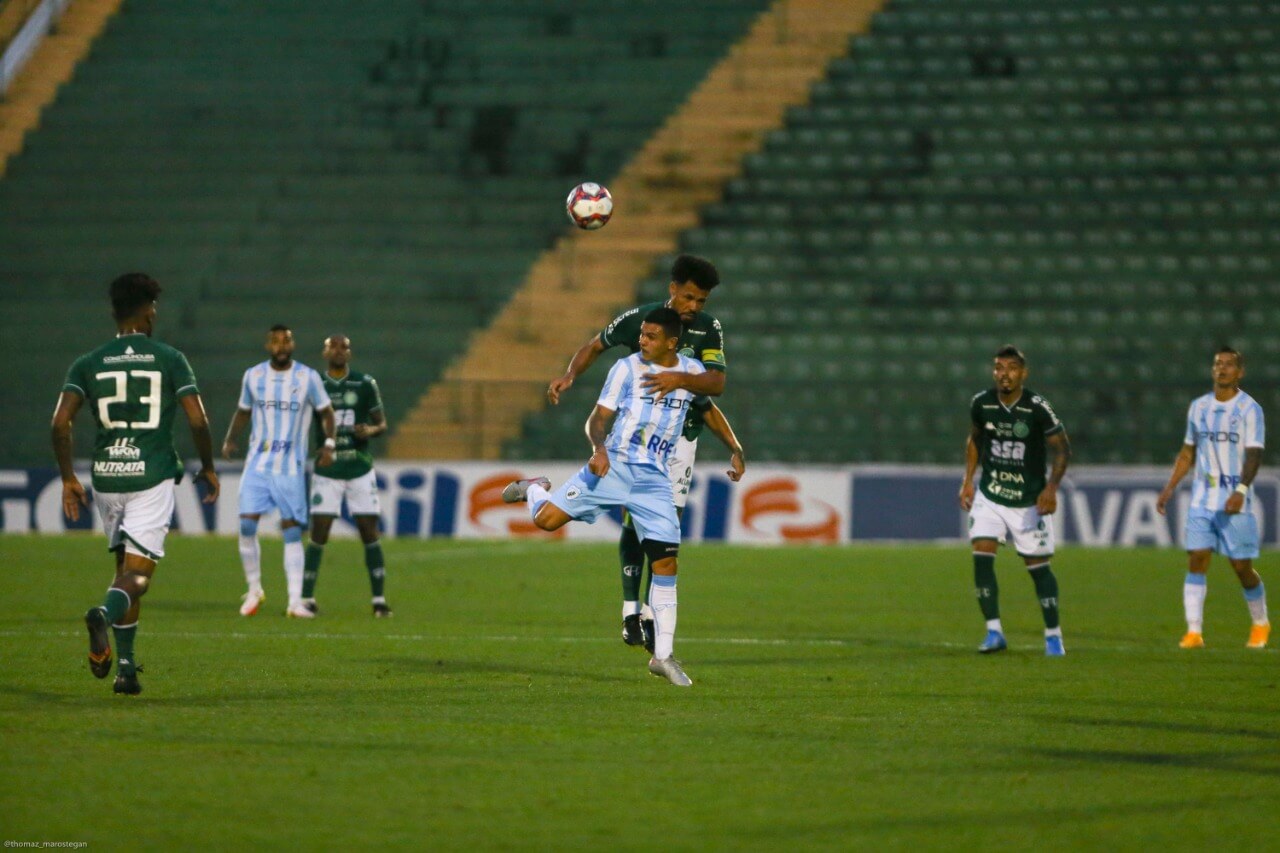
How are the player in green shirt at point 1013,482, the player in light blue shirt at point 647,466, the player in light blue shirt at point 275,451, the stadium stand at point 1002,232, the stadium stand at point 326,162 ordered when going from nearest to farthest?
the player in light blue shirt at point 647,466
the player in green shirt at point 1013,482
the player in light blue shirt at point 275,451
the stadium stand at point 1002,232
the stadium stand at point 326,162

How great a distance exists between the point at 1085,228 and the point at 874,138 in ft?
13.6

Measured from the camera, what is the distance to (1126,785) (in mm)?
6777

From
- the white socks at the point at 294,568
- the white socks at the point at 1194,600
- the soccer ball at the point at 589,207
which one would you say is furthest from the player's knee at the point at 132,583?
the white socks at the point at 1194,600

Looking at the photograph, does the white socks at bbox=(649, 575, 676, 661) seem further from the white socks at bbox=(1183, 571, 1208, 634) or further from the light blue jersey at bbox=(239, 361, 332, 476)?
the light blue jersey at bbox=(239, 361, 332, 476)

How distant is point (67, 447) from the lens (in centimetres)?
892

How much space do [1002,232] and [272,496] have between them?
1771cm

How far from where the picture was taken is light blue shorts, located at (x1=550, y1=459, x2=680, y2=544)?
9.75 meters

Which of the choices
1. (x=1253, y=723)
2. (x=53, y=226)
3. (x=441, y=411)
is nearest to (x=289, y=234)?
(x=53, y=226)

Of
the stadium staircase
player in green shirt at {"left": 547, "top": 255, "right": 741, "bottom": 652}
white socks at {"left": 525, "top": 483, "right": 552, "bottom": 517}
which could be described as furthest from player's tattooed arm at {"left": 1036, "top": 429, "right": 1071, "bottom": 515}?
the stadium staircase

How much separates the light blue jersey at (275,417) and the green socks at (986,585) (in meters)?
5.59

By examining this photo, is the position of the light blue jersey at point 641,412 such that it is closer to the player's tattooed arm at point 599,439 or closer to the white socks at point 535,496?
the player's tattooed arm at point 599,439

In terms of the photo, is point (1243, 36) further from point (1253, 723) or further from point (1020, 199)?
point (1253, 723)

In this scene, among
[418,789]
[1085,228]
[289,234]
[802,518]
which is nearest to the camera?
[418,789]

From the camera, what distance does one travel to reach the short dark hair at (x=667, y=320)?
9586 mm
